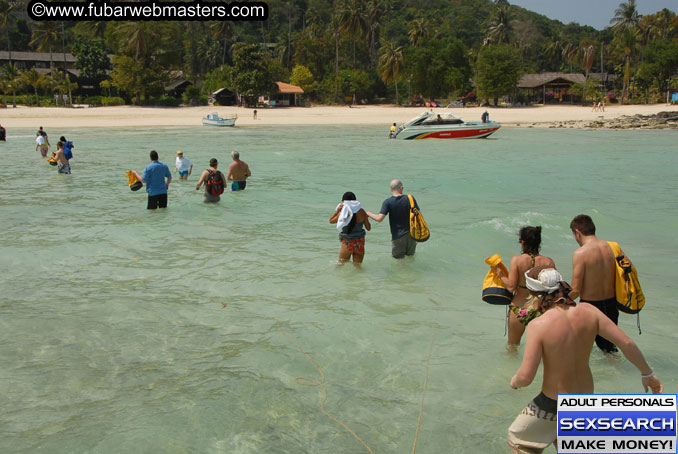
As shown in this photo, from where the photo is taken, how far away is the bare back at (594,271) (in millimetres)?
5320

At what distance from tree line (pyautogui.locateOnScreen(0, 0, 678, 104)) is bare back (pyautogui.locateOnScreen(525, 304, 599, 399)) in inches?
2888

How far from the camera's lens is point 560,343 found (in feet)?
11.6

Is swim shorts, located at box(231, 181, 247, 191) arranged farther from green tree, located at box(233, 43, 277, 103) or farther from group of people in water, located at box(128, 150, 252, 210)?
green tree, located at box(233, 43, 277, 103)

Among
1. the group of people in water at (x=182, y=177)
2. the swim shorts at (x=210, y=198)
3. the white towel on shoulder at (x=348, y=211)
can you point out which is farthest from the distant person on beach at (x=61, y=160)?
the white towel on shoulder at (x=348, y=211)

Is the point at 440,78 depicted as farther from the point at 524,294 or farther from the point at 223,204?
the point at 524,294

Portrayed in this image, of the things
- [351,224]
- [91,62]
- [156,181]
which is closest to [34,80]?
[91,62]

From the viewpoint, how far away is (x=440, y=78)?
79625 mm

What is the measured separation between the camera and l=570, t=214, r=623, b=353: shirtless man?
532cm

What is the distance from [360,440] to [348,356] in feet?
5.52

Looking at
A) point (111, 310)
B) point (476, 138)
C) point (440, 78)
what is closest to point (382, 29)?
point (440, 78)

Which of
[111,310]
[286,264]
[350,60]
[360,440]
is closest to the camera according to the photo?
[360,440]

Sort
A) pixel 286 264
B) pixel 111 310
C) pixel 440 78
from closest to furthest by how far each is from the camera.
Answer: pixel 111 310, pixel 286 264, pixel 440 78

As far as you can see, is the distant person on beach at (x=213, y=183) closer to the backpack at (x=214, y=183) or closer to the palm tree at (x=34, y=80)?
the backpack at (x=214, y=183)

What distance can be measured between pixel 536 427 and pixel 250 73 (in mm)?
73849
